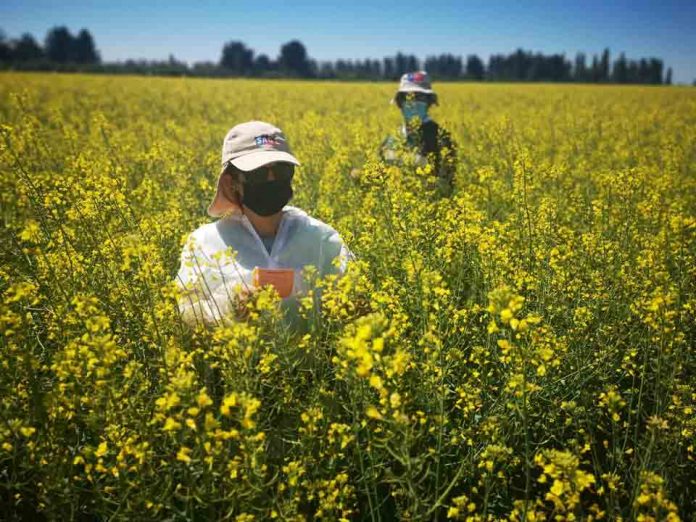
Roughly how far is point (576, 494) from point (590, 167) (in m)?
5.93

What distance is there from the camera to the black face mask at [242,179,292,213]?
2766mm

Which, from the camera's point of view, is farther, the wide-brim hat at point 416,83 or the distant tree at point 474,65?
the distant tree at point 474,65

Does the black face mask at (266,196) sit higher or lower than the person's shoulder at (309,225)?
higher

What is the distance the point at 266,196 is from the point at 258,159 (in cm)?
20

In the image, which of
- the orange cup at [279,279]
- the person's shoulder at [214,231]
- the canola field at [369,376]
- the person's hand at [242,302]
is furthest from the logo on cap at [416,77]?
the person's hand at [242,302]

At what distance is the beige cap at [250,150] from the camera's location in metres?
2.73

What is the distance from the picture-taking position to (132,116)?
14359mm

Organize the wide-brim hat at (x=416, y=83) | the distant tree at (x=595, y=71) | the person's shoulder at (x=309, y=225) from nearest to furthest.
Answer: the person's shoulder at (x=309, y=225) → the wide-brim hat at (x=416, y=83) → the distant tree at (x=595, y=71)

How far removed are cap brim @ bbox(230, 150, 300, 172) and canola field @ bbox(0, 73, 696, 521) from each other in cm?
52

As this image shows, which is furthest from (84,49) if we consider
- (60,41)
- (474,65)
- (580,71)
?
(580,71)

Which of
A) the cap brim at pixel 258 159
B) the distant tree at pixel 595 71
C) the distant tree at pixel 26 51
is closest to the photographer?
the cap brim at pixel 258 159

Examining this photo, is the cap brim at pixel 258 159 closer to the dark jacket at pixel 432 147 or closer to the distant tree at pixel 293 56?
the dark jacket at pixel 432 147

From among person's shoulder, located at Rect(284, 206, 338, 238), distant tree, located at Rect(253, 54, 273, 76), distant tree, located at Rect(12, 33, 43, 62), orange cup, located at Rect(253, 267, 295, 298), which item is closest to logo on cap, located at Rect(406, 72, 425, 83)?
person's shoulder, located at Rect(284, 206, 338, 238)

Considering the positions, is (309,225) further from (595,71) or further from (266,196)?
(595,71)
